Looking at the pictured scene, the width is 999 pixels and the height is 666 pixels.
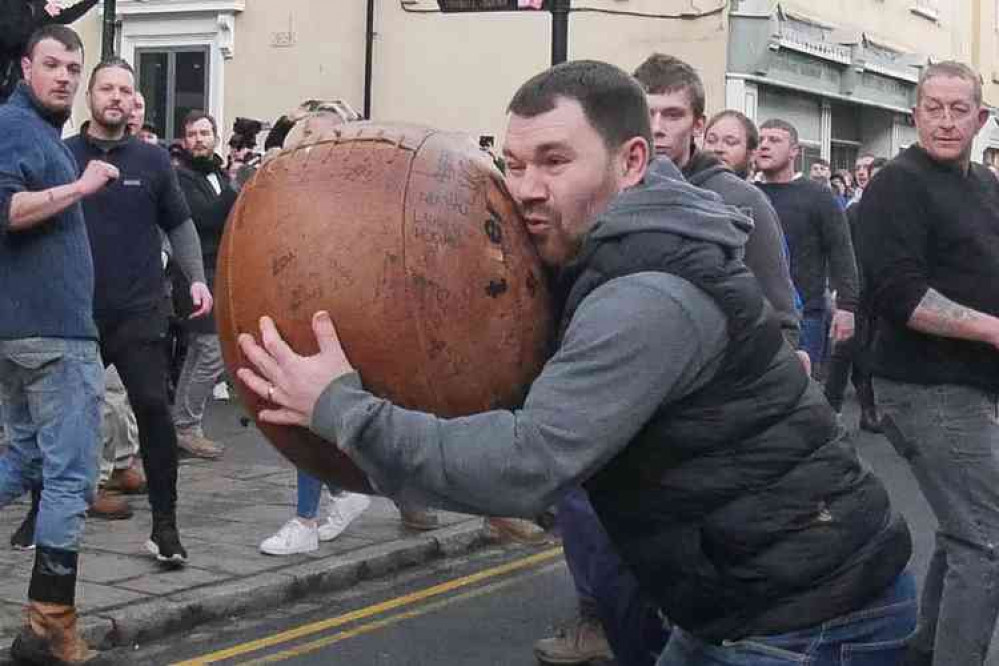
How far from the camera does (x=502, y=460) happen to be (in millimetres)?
2535

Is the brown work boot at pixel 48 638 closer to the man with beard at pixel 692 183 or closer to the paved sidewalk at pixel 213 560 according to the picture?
the paved sidewalk at pixel 213 560

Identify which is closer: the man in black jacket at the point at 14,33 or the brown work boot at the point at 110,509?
the man in black jacket at the point at 14,33

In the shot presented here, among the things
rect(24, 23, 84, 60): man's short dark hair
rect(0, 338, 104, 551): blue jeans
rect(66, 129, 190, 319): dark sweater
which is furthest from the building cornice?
rect(0, 338, 104, 551): blue jeans

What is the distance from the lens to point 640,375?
2.54 m

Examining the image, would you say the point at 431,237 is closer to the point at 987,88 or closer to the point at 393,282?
the point at 393,282

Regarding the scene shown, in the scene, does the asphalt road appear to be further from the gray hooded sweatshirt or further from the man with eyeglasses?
the gray hooded sweatshirt

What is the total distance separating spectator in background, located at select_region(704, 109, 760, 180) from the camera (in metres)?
7.43

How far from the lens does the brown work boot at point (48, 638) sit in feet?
18.7

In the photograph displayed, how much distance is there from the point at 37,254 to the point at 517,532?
3300 millimetres

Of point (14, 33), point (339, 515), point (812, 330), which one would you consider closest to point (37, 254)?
point (14, 33)

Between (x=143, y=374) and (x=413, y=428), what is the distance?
4592mm

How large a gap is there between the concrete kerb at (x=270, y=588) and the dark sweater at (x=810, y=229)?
2.92 m

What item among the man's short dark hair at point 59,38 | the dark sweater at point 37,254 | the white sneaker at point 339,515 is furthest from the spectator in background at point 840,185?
the dark sweater at point 37,254

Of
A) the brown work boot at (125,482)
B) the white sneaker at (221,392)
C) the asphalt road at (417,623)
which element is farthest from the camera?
the white sneaker at (221,392)
